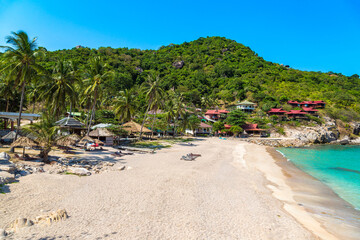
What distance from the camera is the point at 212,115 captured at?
7031 centimetres

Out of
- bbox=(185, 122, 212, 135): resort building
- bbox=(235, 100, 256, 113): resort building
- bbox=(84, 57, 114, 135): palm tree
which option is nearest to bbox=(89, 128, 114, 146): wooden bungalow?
bbox=(84, 57, 114, 135): palm tree

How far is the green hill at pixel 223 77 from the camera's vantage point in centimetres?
7869

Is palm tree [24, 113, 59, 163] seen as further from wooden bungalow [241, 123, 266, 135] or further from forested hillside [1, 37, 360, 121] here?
wooden bungalow [241, 123, 266, 135]

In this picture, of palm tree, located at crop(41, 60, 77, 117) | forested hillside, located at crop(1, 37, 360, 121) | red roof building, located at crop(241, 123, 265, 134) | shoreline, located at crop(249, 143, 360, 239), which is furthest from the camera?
forested hillside, located at crop(1, 37, 360, 121)

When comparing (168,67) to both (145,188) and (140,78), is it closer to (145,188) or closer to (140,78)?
(140,78)

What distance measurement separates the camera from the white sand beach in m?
6.23

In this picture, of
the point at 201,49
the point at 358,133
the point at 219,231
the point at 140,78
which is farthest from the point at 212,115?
the point at 201,49

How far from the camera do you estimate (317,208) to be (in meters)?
9.97

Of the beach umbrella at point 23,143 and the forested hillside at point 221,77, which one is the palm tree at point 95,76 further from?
the forested hillside at point 221,77

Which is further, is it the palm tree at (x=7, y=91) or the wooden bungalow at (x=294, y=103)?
the wooden bungalow at (x=294, y=103)

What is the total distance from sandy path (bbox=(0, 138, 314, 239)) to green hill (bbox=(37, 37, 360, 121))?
58467 millimetres

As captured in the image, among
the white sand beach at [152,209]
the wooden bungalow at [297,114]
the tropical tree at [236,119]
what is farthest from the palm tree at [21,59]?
the wooden bungalow at [297,114]

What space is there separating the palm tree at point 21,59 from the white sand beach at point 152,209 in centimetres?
1254

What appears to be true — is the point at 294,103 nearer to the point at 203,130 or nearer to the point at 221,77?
the point at 203,130
